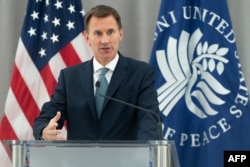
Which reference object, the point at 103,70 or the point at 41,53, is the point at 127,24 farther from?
the point at 103,70

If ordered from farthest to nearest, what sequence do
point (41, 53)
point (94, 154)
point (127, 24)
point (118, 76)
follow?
point (127, 24), point (41, 53), point (118, 76), point (94, 154)

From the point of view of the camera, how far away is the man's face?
2.95 metres

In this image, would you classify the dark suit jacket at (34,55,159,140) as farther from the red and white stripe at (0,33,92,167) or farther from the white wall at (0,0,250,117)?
the white wall at (0,0,250,117)

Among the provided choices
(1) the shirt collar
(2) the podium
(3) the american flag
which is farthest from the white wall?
(2) the podium

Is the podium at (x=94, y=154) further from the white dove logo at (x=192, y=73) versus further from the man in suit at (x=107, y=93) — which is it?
the white dove logo at (x=192, y=73)

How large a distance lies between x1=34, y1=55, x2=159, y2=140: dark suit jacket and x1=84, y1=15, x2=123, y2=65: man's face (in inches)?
4.5

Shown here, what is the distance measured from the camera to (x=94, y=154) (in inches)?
81.6

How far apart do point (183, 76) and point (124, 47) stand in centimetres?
73

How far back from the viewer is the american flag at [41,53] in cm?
445

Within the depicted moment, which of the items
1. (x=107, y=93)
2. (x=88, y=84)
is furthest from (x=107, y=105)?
(x=88, y=84)

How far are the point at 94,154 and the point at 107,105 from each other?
828 mm

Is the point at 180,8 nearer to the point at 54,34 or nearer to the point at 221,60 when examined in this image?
the point at 221,60

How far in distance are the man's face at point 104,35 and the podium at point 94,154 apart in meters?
0.97

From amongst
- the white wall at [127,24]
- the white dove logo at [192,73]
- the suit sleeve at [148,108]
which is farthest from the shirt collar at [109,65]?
the white wall at [127,24]
